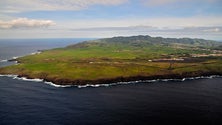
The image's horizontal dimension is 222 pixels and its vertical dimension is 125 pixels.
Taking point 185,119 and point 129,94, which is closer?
point 185,119

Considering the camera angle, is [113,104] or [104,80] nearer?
[113,104]

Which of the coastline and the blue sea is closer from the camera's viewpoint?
the blue sea

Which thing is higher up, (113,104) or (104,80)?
(104,80)

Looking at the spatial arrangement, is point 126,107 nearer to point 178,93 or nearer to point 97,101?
point 97,101

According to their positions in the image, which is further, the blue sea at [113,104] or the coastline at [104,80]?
the coastline at [104,80]

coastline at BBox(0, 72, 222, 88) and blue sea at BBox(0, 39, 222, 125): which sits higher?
coastline at BBox(0, 72, 222, 88)

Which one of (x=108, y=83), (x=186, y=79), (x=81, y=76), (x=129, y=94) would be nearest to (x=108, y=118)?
(x=129, y=94)

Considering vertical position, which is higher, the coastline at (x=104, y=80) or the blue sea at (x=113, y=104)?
the coastline at (x=104, y=80)

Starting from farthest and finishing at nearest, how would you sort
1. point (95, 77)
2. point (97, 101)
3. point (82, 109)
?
point (95, 77) → point (97, 101) → point (82, 109)
